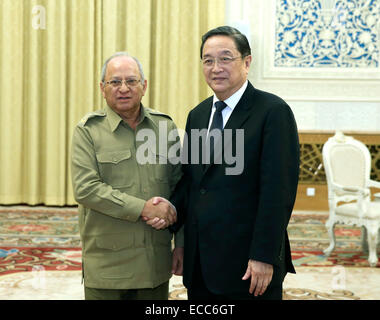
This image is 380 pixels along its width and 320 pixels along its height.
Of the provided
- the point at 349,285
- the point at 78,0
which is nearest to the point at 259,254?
the point at 349,285

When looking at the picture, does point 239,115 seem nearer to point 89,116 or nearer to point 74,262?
point 89,116

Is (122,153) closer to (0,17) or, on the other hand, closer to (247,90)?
(247,90)

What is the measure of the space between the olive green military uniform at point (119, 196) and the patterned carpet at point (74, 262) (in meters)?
1.49

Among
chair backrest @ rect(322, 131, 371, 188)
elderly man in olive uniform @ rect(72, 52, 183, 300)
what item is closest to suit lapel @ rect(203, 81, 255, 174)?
elderly man in olive uniform @ rect(72, 52, 183, 300)

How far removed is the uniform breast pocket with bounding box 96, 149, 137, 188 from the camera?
73.3 inches

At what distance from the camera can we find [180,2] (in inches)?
249

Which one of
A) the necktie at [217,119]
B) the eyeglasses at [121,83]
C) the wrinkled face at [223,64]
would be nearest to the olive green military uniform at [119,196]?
the eyeglasses at [121,83]

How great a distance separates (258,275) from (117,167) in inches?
25.7

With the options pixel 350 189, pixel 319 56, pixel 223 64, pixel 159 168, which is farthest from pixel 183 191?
pixel 319 56

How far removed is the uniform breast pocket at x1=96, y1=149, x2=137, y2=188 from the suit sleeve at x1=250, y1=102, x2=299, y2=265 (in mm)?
524

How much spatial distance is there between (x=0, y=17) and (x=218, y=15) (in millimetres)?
2755

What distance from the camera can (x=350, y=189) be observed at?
4512 millimetres

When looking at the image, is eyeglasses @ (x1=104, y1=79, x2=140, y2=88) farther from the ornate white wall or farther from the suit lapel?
the ornate white wall

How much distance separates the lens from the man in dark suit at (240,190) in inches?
63.0
